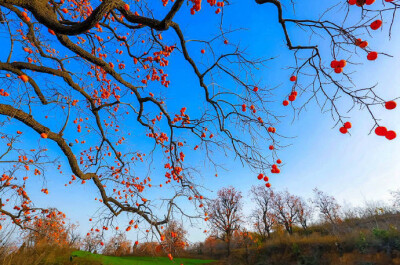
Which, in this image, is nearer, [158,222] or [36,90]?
[158,222]

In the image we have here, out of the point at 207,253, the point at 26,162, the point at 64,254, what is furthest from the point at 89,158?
the point at 207,253

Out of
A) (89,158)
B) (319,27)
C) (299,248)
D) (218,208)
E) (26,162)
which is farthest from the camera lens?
(218,208)

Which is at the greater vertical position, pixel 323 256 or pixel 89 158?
pixel 89 158

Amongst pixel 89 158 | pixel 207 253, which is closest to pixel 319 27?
pixel 89 158

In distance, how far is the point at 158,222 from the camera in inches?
139

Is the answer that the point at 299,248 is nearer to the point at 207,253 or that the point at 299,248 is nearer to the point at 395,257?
the point at 395,257

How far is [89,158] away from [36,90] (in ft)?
6.79

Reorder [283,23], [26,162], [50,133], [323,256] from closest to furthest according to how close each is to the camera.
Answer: [283,23] < [50,133] < [26,162] < [323,256]

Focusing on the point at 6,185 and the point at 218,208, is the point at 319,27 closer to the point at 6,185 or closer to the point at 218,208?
the point at 6,185

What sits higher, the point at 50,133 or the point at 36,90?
the point at 36,90

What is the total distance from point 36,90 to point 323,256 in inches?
627

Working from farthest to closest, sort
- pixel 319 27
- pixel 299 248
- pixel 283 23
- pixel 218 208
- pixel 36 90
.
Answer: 1. pixel 218 208
2. pixel 299 248
3. pixel 36 90
4. pixel 283 23
5. pixel 319 27

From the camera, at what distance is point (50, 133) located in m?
3.47

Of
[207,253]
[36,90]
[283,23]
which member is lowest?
[207,253]
